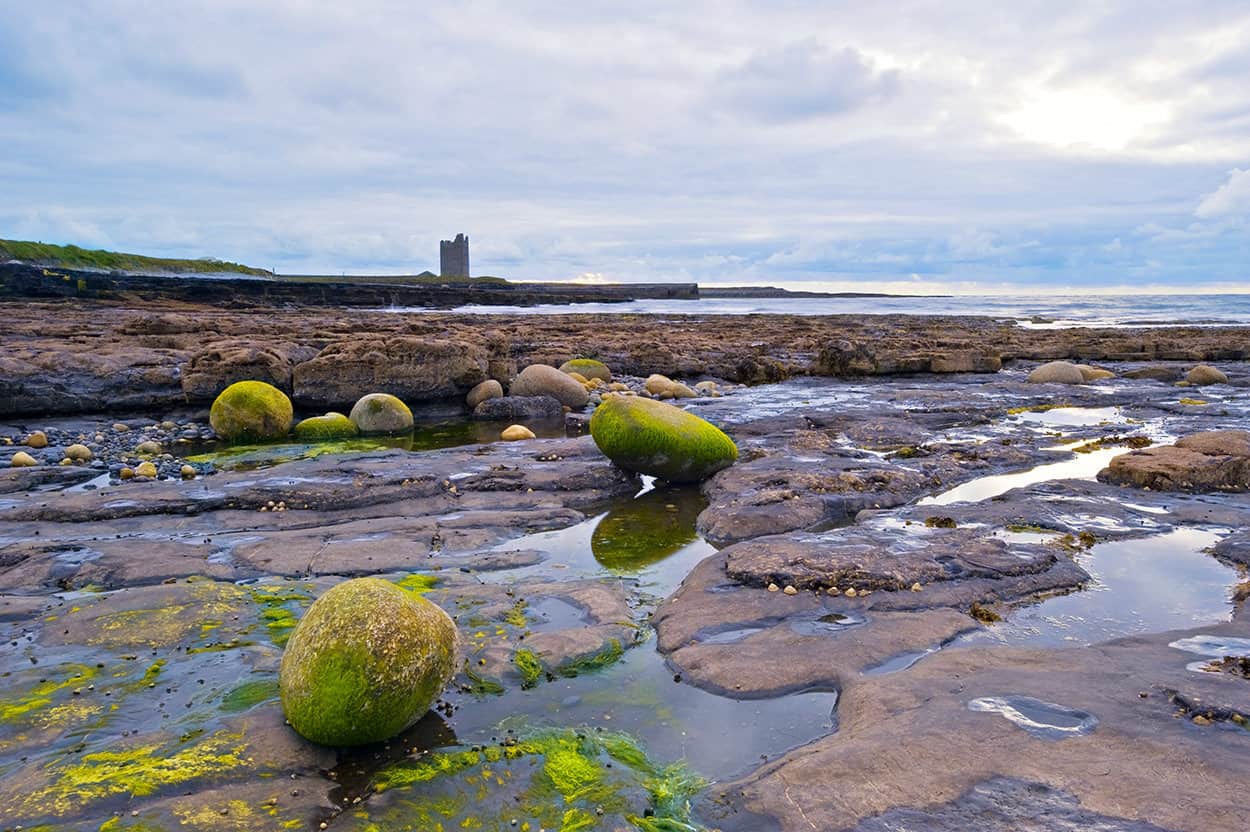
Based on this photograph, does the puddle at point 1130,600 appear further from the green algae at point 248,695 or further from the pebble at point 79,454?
→ the pebble at point 79,454

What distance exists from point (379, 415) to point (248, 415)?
88.8 inches

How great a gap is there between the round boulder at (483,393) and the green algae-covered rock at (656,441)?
24.1ft

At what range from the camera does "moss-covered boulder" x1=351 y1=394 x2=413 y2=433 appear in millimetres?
15009

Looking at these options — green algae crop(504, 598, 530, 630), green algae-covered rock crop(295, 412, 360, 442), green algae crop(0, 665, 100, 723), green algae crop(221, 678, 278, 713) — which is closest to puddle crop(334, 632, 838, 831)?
green algae crop(504, 598, 530, 630)

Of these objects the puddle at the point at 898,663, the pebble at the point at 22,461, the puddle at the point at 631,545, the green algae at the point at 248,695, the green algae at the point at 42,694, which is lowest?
the puddle at the point at 631,545

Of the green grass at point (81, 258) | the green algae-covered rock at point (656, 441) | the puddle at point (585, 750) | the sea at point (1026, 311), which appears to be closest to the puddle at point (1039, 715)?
the puddle at point (585, 750)

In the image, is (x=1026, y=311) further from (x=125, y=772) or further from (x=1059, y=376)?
(x=125, y=772)

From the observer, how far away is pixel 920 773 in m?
3.86

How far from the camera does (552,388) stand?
18.2 metres

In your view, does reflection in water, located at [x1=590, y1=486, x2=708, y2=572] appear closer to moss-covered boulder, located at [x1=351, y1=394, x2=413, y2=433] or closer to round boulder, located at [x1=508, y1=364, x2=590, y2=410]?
moss-covered boulder, located at [x1=351, y1=394, x2=413, y2=433]

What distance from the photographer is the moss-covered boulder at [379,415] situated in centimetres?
1501

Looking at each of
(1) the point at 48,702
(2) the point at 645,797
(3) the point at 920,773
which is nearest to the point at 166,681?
(1) the point at 48,702

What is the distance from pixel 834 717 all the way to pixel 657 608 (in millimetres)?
2089

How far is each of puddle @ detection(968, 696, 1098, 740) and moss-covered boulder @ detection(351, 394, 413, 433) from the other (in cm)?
1249
